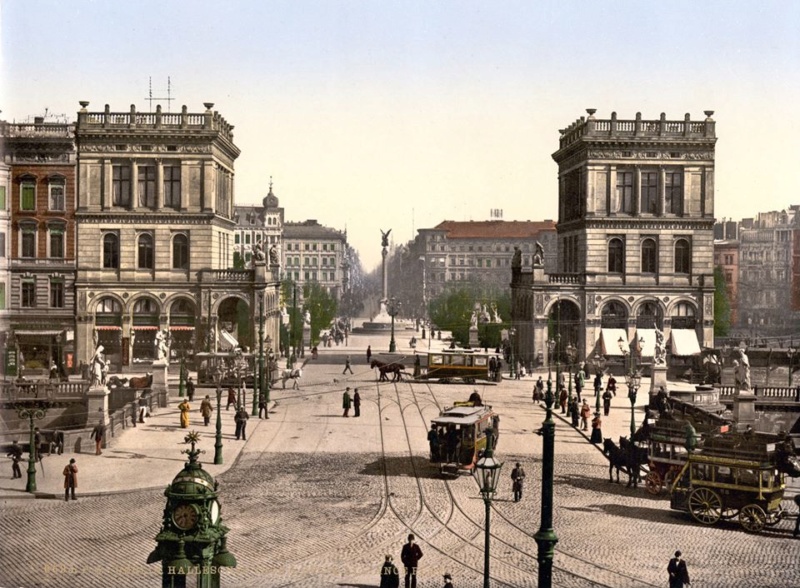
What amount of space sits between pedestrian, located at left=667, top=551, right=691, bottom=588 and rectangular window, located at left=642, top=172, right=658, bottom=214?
152ft

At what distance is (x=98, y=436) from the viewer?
35719mm

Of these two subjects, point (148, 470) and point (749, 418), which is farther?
point (749, 418)

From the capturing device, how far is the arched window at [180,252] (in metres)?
62.9

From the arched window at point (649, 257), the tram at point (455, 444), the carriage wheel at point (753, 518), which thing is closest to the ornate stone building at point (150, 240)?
the arched window at point (649, 257)

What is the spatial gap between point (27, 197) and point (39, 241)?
2.81 metres

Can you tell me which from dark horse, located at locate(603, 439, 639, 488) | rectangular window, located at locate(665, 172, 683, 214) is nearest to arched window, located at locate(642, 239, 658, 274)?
rectangular window, located at locate(665, 172, 683, 214)

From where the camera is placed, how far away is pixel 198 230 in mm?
62781

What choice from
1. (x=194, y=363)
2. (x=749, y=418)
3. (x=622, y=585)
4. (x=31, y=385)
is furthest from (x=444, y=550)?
(x=194, y=363)

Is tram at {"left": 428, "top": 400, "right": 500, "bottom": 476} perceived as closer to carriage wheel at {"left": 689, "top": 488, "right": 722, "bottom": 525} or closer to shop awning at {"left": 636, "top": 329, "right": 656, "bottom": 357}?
carriage wheel at {"left": 689, "top": 488, "right": 722, "bottom": 525}

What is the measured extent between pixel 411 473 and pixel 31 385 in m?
21.8

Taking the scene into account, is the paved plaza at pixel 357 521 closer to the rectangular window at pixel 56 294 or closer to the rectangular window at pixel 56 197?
the rectangular window at pixel 56 294

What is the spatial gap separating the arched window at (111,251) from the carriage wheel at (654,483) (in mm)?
41469

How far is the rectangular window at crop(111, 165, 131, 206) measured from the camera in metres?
62.0

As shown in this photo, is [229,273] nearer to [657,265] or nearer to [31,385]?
[31,385]
